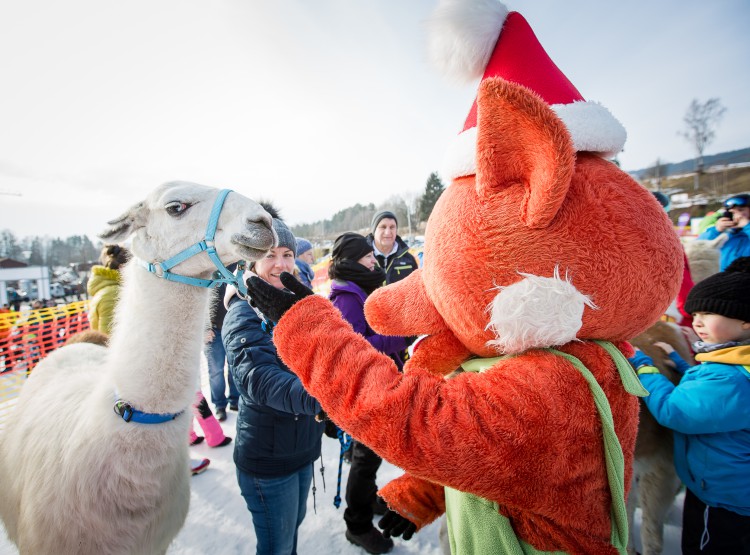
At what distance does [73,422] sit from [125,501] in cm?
46

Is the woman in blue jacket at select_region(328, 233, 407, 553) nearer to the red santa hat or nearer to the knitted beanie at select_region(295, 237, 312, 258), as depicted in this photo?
the red santa hat

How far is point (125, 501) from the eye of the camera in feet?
4.64

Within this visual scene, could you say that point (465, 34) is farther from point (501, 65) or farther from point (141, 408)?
point (141, 408)

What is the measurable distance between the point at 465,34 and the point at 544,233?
68cm

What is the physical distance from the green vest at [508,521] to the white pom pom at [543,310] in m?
0.07

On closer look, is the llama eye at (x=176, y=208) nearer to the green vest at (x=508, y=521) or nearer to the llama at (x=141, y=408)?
the llama at (x=141, y=408)

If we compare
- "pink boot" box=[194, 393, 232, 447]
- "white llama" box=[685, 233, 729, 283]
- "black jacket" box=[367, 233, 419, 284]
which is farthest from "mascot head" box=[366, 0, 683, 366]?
"pink boot" box=[194, 393, 232, 447]

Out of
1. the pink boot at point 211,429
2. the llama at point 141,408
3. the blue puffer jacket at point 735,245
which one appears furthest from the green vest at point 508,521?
the blue puffer jacket at point 735,245

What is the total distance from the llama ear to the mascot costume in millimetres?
1070

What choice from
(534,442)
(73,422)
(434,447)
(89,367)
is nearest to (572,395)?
(534,442)

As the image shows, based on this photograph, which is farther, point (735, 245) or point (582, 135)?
point (735, 245)

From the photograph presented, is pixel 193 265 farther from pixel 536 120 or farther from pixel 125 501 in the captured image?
pixel 536 120

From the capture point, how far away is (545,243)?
2.39ft

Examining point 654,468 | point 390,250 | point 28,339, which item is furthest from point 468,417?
point 28,339
